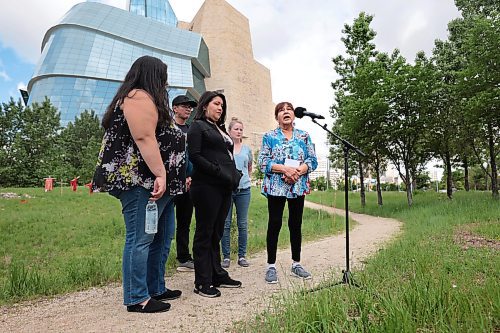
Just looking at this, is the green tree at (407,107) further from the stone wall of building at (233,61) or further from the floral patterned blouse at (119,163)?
the stone wall of building at (233,61)

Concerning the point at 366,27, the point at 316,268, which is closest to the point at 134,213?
the point at 316,268

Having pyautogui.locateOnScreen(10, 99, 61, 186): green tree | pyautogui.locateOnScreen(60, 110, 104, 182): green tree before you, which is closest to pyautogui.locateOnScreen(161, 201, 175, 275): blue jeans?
pyautogui.locateOnScreen(60, 110, 104, 182): green tree

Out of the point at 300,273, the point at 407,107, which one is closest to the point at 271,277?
the point at 300,273

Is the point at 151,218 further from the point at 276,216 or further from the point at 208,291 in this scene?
the point at 276,216

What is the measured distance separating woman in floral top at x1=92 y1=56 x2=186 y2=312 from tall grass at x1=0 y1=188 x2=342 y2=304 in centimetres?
128

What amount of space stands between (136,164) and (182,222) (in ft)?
5.95

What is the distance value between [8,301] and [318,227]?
21.8 feet

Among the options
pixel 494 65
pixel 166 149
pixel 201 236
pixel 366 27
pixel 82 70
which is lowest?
pixel 201 236

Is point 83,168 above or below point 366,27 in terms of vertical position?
below

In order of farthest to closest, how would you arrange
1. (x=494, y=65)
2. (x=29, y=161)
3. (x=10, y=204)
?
(x=29, y=161) → (x=10, y=204) → (x=494, y=65)

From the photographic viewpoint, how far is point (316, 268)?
424 centimetres

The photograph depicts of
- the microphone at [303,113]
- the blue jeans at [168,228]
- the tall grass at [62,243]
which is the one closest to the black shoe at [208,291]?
the blue jeans at [168,228]

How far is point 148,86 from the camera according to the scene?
2754 millimetres

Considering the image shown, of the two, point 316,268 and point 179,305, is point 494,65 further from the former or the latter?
point 179,305
